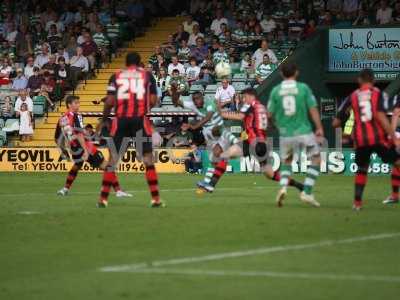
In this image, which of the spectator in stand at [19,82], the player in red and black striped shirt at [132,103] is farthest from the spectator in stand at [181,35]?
the player in red and black striped shirt at [132,103]

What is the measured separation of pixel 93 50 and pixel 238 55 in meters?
5.27

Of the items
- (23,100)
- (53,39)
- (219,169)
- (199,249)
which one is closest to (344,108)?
(219,169)

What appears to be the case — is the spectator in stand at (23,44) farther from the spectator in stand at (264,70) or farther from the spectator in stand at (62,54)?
the spectator in stand at (264,70)

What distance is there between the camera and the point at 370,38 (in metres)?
33.7

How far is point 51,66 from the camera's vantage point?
37.2 m

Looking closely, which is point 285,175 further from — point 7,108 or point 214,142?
point 7,108

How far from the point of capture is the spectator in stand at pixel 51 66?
37.0 metres

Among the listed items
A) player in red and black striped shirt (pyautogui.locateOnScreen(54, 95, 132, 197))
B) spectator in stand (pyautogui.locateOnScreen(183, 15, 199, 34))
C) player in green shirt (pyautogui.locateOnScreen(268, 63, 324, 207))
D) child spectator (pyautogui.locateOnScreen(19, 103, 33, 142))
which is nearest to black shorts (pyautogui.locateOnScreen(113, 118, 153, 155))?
player in green shirt (pyautogui.locateOnScreen(268, 63, 324, 207))

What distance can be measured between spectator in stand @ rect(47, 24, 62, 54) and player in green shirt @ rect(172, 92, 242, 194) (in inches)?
662

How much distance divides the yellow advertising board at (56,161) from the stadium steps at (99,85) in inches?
50.1

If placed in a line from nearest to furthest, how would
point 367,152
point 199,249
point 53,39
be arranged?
1. point 199,249
2. point 367,152
3. point 53,39

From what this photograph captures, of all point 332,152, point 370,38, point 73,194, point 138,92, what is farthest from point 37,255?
point 370,38

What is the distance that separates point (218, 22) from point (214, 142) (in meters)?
14.6

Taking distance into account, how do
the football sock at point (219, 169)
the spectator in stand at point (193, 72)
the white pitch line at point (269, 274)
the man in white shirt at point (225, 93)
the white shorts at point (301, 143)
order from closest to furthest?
the white pitch line at point (269, 274)
the white shorts at point (301, 143)
the football sock at point (219, 169)
the man in white shirt at point (225, 93)
the spectator in stand at point (193, 72)
